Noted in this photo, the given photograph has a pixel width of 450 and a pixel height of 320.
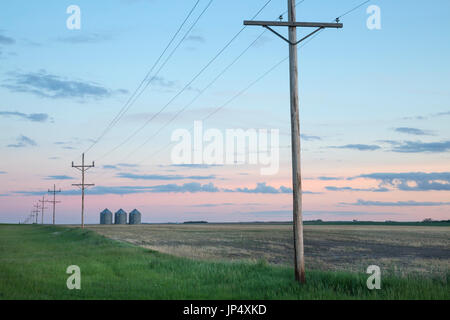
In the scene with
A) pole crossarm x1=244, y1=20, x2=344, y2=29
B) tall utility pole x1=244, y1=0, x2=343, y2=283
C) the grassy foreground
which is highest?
pole crossarm x1=244, y1=20, x2=344, y2=29

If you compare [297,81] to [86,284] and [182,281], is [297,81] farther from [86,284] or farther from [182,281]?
[86,284]

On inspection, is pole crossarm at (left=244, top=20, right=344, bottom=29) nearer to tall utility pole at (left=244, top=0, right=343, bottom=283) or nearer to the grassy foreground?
tall utility pole at (left=244, top=0, right=343, bottom=283)

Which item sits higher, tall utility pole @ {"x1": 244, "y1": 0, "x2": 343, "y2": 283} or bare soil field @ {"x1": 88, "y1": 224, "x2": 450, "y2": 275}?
tall utility pole @ {"x1": 244, "y1": 0, "x2": 343, "y2": 283}

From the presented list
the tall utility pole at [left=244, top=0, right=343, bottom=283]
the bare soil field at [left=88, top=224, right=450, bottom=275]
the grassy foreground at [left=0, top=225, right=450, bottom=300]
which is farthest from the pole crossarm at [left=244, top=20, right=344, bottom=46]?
the bare soil field at [left=88, top=224, right=450, bottom=275]

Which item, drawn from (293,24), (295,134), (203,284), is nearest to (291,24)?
(293,24)

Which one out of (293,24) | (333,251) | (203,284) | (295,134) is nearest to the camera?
(295,134)

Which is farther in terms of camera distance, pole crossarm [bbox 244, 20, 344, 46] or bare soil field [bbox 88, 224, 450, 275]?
bare soil field [bbox 88, 224, 450, 275]

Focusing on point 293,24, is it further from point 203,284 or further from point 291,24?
point 203,284

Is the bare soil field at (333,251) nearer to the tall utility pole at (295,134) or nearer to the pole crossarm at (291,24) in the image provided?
the tall utility pole at (295,134)

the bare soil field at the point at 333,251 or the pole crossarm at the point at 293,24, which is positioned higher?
the pole crossarm at the point at 293,24

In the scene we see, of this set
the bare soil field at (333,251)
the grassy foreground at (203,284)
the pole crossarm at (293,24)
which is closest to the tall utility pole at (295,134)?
the pole crossarm at (293,24)

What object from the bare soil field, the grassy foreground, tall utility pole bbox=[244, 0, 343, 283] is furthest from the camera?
the bare soil field
